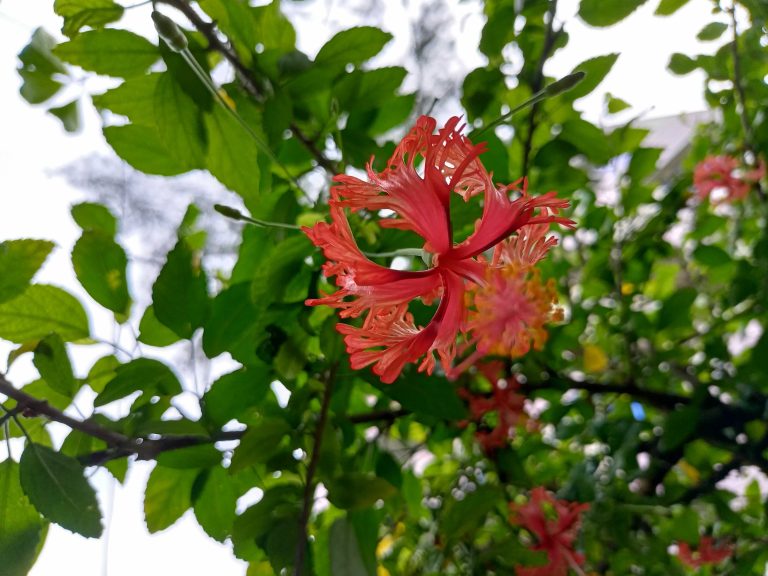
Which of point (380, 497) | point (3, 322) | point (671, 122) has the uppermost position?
point (671, 122)

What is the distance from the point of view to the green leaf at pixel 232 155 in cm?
40

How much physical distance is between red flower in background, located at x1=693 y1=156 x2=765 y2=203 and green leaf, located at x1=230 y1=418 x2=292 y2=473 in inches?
24.8

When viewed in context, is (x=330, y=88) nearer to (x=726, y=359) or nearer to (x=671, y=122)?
(x=726, y=359)

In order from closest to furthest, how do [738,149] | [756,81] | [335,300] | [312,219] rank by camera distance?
[335,300] < [312,219] < [756,81] < [738,149]

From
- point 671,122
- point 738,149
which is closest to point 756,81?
point 738,149

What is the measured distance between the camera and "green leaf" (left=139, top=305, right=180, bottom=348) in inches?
16.9

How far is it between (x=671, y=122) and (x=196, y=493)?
1575mm

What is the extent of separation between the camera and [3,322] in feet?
1.27

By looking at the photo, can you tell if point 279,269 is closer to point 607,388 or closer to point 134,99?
point 134,99

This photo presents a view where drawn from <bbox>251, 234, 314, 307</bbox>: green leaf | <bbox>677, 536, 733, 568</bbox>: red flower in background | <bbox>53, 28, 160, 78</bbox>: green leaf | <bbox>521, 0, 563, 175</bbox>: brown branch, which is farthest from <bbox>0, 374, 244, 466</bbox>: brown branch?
<bbox>677, 536, 733, 568</bbox>: red flower in background

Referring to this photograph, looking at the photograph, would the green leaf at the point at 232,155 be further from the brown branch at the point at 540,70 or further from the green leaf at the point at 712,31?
the green leaf at the point at 712,31

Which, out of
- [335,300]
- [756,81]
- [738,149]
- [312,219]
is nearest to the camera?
[335,300]

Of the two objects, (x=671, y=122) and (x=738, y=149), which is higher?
(x=671, y=122)

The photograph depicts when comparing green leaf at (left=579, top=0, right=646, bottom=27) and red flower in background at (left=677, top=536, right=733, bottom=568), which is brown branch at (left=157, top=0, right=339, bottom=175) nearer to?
green leaf at (left=579, top=0, right=646, bottom=27)
